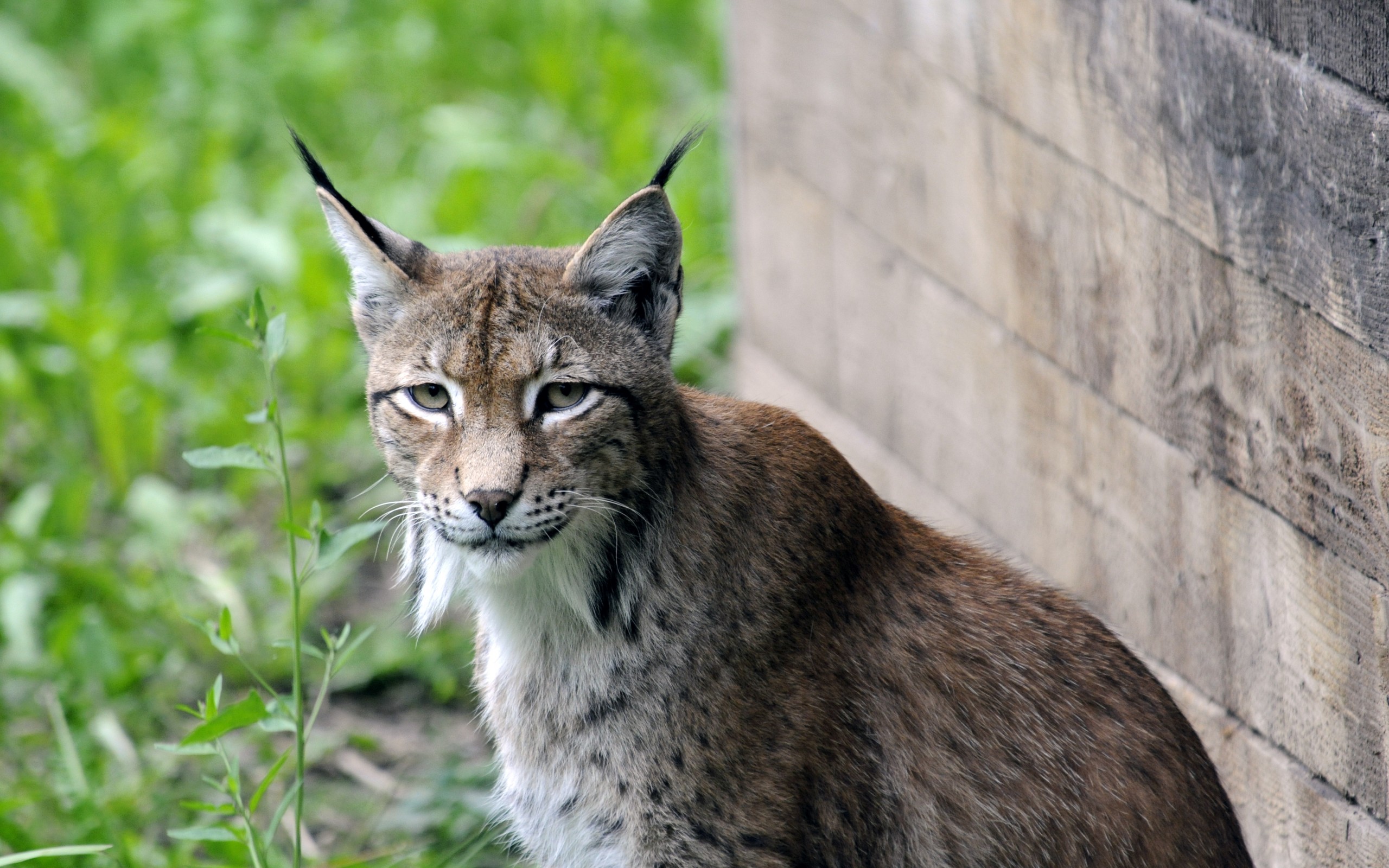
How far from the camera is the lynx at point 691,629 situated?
3371 millimetres

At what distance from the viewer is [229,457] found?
3.53m

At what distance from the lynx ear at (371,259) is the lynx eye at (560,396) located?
0.46m

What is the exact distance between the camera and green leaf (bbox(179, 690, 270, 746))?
3.37 m

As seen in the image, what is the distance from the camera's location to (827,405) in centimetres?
579

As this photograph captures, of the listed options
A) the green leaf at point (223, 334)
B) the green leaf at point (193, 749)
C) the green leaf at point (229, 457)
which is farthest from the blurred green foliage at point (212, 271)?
the green leaf at point (223, 334)

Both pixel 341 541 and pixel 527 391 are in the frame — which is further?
pixel 341 541

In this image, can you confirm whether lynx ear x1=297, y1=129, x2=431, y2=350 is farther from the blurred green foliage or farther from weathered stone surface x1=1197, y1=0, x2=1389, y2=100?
weathered stone surface x1=1197, y1=0, x2=1389, y2=100

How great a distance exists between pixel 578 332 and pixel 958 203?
1708 millimetres

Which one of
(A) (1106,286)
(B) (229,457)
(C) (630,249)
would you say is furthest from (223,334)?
(A) (1106,286)

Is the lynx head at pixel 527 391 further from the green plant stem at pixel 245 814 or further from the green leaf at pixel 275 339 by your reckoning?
the green plant stem at pixel 245 814

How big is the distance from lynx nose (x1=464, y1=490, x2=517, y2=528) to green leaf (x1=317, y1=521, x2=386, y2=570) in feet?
1.30

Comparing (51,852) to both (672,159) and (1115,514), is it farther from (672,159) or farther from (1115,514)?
(1115,514)

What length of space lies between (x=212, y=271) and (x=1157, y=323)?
5.15m

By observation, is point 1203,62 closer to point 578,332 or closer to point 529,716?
point 578,332
